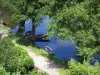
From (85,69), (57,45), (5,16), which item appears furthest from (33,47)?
(5,16)

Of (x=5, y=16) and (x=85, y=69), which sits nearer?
(x=85, y=69)

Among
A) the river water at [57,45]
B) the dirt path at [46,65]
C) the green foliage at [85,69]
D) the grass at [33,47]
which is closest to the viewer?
the green foliage at [85,69]

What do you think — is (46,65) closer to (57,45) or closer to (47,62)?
(47,62)

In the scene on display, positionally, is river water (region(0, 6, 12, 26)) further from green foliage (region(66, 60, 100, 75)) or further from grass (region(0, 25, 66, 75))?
green foliage (region(66, 60, 100, 75))

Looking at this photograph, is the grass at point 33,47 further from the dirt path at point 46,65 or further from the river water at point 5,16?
the river water at point 5,16

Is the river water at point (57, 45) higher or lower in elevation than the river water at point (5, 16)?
lower

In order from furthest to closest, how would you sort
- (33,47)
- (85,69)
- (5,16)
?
1. (5,16)
2. (33,47)
3. (85,69)

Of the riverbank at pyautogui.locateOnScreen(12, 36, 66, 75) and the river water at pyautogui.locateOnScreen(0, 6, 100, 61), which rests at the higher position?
the river water at pyautogui.locateOnScreen(0, 6, 100, 61)

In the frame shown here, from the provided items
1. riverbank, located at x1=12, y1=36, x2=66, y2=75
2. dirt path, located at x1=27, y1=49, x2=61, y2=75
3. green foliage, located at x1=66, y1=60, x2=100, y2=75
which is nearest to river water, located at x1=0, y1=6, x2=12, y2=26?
riverbank, located at x1=12, y1=36, x2=66, y2=75

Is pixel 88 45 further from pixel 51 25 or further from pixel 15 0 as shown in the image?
pixel 15 0

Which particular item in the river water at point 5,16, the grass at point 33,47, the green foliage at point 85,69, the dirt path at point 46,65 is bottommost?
the green foliage at point 85,69

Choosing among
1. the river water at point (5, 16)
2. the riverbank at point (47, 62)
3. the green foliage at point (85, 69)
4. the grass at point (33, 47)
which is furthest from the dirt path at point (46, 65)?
the river water at point (5, 16)

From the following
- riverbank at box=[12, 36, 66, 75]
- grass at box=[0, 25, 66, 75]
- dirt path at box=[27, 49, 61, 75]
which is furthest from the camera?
grass at box=[0, 25, 66, 75]
